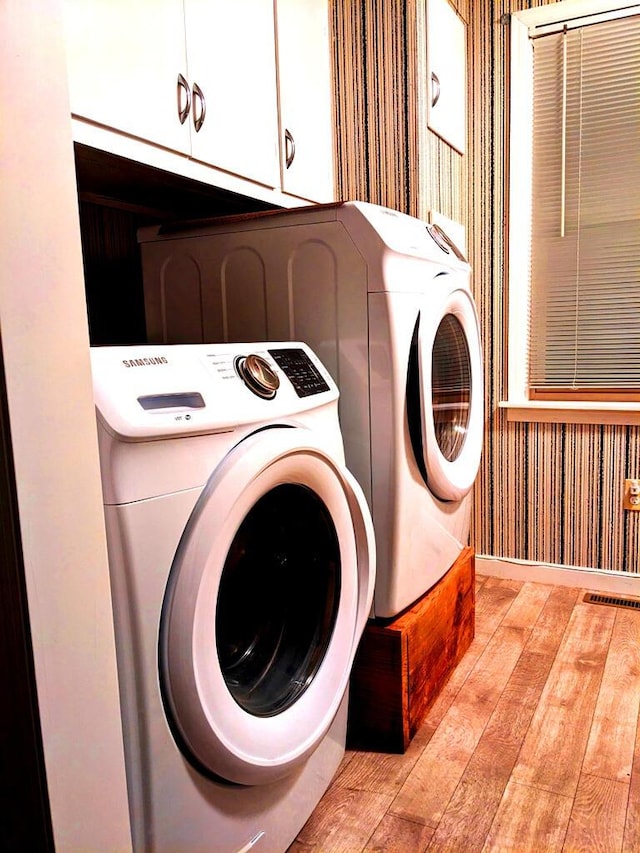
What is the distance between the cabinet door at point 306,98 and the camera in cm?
194

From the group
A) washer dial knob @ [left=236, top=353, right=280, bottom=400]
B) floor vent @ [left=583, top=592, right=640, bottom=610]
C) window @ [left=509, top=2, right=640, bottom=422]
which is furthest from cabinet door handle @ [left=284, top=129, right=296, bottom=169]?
floor vent @ [left=583, top=592, right=640, bottom=610]

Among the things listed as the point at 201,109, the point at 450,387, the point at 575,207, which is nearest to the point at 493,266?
the point at 575,207

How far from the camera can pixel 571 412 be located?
8.49 feet

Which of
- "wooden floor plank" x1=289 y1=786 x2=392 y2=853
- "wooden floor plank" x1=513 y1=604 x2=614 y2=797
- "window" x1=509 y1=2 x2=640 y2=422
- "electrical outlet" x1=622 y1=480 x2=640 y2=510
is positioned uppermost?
"window" x1=509 y1=2 x2=640 y2=422

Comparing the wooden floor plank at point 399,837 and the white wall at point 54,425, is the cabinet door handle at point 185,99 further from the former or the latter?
the wooden floor plank at point 399,837

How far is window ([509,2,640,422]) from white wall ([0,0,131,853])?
2.16 meters

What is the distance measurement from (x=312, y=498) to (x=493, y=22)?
2216 millimetres

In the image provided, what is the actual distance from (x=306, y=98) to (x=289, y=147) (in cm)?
20

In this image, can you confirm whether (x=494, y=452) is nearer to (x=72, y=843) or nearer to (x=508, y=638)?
(x=508, y=638)

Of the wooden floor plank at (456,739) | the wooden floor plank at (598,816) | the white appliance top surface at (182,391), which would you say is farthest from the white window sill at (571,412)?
the white appliance top surface at (182,391)

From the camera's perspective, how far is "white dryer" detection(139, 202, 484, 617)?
1583 millimetres

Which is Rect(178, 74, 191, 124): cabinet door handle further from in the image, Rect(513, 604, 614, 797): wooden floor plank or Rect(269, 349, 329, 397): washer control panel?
Rect(513, 604, 614, 797): wooden floor plank

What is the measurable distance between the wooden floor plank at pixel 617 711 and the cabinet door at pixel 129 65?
1.72m

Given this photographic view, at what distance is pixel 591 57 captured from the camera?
250 centimetres
